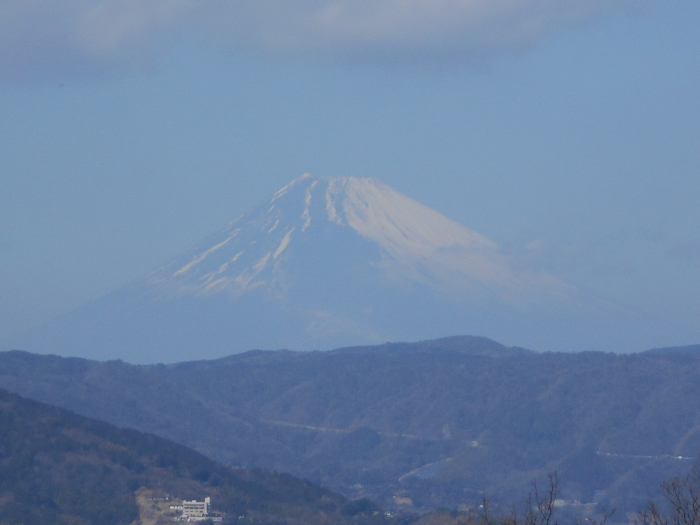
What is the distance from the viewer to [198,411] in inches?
2282

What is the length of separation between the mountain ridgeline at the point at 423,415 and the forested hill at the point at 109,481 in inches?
464

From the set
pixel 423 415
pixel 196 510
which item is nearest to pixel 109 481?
pixel 196 510

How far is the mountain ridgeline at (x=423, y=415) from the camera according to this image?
1966 inches

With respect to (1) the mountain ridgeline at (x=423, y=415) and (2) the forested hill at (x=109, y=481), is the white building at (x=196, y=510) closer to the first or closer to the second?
(2) the forested hill at (x=109, y=481)

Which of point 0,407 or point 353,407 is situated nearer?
point 0,407

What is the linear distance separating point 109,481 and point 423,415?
3174 centimetres

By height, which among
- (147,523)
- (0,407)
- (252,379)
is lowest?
(147,523)

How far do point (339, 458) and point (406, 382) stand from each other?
11.7 meters

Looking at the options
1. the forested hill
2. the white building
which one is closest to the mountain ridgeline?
the forested hill

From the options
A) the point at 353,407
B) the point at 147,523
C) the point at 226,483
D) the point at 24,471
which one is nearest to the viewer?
the point at 147,523

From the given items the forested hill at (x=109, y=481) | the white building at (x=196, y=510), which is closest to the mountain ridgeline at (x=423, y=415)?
the forested hill at (x=109, y=481)

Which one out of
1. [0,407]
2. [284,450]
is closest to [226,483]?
[0,407]

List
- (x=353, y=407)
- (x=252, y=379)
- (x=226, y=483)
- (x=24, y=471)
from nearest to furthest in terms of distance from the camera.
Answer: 1. (x=24, y=471)
2. (x=226, y=483)
3. (x=353, y=407)
4. (x=252, y=379)

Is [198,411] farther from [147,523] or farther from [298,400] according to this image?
[147,523]
